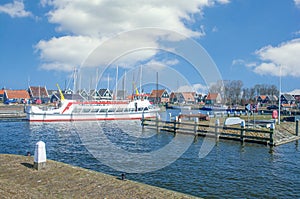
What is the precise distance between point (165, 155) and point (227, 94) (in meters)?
94.8

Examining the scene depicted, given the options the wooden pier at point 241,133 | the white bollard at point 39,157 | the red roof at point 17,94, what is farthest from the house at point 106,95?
the white bollard at point 39,157

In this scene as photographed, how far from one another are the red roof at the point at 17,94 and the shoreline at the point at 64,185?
Result: 112555 mm

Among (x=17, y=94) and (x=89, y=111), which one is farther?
(x=17, y=94)

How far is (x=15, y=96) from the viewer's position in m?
112

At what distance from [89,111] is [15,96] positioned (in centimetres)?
6983

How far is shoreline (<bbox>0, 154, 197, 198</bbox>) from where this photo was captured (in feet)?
27.2

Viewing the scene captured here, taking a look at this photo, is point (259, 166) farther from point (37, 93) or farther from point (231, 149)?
point (37, 93)

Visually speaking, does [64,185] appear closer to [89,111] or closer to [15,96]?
[89,111]

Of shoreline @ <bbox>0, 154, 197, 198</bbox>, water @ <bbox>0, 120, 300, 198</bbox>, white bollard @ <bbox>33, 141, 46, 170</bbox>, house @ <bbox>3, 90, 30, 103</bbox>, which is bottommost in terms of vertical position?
water @ <bbox>0, 120, 300, 198</bbox>

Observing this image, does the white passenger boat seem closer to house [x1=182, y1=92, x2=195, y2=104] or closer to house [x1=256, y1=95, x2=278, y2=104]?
A: house [x1=182, y1=92, x2=195, y2=104]

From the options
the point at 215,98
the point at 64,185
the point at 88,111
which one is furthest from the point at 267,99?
the point at 64,185

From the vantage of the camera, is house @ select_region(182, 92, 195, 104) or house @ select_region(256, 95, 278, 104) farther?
house @ select_region(256, 95, 278, 104)

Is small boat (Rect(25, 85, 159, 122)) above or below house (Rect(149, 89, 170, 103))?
below

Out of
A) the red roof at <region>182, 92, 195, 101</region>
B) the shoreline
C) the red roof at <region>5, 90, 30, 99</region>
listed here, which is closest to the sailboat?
the shoreline
